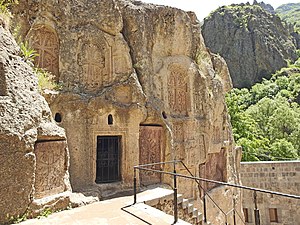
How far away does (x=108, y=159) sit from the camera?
331 inches

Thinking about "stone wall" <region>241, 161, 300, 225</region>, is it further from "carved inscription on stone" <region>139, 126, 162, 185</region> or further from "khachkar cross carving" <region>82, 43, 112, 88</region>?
"khachkar cross carving" <region>82, 43, 112, 88</region>

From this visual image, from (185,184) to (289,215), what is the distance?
9249 millimetres

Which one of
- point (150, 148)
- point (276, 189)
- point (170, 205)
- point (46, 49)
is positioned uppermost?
point (46, 49)

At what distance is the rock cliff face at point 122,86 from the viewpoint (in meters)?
7.80

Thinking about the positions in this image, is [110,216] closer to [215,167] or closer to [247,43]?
[215,167]

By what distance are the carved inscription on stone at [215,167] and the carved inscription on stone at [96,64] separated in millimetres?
6485

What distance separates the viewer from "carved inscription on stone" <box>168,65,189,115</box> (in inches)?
420

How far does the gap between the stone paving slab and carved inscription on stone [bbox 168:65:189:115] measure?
18.3 feet

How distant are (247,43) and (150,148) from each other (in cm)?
4223

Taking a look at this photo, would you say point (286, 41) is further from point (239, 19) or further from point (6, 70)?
point (6, 70)

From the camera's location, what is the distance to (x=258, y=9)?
52156 millimetres

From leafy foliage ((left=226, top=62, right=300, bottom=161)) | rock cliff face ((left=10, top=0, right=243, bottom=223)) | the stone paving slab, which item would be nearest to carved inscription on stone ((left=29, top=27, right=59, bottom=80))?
rock cliff face ((left=10, top=0, right=243, bottom=223))

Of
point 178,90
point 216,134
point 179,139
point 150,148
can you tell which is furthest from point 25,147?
point 216,134

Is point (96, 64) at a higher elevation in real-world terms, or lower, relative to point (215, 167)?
higher
